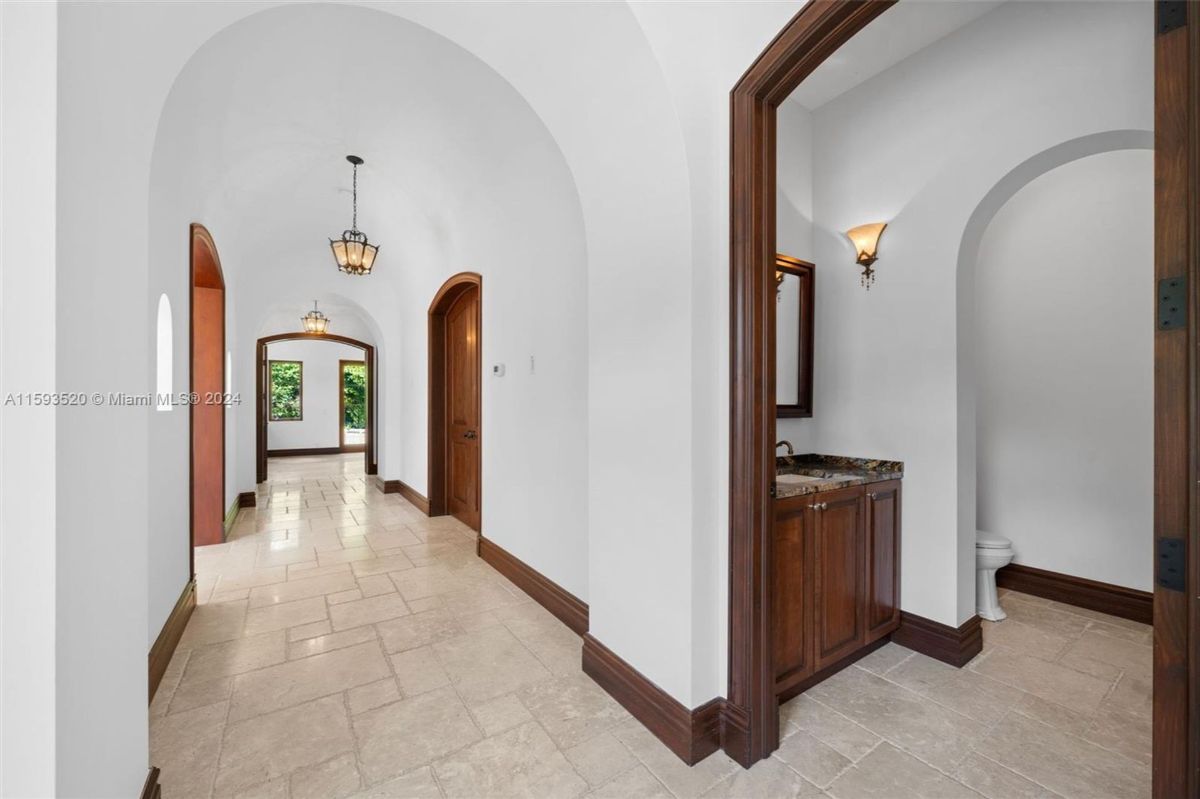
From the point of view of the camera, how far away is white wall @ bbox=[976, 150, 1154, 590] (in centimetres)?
292

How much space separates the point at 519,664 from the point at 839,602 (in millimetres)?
1574

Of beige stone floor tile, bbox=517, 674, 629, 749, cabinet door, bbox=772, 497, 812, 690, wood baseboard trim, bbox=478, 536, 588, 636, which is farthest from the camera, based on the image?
wood baseboard trim, bbox=478, 536, 588, 636

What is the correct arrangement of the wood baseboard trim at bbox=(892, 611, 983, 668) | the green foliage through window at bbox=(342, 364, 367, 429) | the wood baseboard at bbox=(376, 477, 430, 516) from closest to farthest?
the wood baseboard trim at bbox=(892, 611, 983, 668) < the wood baseboard at bbox=(376, 477, 430, 516) < the green foliage through window at bbox=(342, 364, 367, 429)

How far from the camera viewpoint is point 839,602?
2.33 m

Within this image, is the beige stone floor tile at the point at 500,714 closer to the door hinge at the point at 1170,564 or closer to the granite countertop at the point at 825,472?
the granite countertop at the point at 825,472

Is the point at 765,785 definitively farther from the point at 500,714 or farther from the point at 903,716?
the point at 500,714

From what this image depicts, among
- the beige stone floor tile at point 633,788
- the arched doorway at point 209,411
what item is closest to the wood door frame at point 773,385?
the beige stone floor tile at point 633,788

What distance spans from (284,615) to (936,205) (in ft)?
14.3

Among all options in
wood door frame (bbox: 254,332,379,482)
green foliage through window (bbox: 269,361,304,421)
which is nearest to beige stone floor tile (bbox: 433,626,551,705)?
wood door frame (bbox: 254,332,379,482)

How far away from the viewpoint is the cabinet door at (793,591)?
2037 millimetres

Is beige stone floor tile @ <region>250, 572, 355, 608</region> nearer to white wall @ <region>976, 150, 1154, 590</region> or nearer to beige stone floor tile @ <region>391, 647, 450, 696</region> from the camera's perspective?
beige stone floor tile @ <region>391, 647, 450, 696</region>

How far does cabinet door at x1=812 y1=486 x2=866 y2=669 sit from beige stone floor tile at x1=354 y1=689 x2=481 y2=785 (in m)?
1.57

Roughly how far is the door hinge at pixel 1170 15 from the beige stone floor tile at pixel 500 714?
2.69 m

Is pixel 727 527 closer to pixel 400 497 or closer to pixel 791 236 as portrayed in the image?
pixel 791 236
